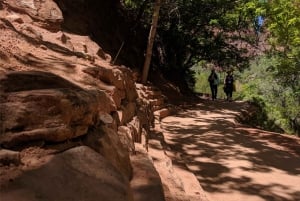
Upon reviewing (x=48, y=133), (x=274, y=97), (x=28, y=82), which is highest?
(x=28, y=82)

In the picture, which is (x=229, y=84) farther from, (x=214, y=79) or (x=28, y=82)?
(x=28, y=82)

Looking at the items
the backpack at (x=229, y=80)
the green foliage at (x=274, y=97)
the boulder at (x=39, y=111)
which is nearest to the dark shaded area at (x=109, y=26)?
the backpack at (x=229, y=80)

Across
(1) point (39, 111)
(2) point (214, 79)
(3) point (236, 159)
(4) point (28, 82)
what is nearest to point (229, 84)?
(2) point (214, 79)

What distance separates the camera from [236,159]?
7305 mm

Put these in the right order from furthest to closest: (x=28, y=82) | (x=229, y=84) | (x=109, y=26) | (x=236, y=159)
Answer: (x=229, y=84)
(x=109, y=26)
(x=236, y=159)
(x=28, y=82)

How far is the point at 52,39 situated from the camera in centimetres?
638

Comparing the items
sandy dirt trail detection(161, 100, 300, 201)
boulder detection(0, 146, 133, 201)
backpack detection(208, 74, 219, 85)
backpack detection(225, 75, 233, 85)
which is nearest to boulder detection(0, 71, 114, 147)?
boulder detection(0, 146, 133, 201)

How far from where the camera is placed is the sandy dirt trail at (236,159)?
5715mm

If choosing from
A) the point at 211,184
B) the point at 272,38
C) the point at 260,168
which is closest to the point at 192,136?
the point at 260,168

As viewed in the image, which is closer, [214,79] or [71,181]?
[71,181]

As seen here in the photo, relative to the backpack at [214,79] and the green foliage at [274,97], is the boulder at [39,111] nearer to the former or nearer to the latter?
the backpack at [214,79]

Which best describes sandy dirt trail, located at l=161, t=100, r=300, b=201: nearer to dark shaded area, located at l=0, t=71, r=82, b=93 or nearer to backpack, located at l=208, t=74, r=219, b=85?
dark shaded area, located at l=0, t=71, r=82, b=93

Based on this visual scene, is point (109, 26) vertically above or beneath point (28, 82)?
above

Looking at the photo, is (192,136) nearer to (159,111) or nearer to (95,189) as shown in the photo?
(159,111)
